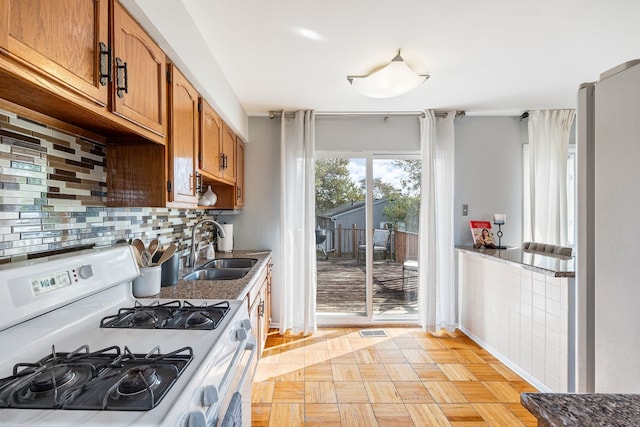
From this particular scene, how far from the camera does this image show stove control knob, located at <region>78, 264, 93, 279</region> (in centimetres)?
119

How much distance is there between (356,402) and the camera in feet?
Answer: 7.45

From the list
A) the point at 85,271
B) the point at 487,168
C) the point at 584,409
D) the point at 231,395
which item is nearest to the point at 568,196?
the point at 487,168

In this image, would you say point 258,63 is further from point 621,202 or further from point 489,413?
point 489,413

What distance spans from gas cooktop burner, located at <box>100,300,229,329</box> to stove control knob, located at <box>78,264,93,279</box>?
0.17 metres

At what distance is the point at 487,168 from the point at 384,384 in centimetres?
258

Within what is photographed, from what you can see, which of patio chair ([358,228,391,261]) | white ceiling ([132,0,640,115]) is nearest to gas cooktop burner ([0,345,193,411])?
white ceiling ([132,0,640,115])

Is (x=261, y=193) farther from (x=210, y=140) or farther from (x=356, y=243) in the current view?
(x=210, y=140)

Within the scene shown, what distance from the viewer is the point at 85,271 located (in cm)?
121

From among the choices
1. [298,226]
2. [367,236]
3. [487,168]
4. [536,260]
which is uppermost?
[487,168]

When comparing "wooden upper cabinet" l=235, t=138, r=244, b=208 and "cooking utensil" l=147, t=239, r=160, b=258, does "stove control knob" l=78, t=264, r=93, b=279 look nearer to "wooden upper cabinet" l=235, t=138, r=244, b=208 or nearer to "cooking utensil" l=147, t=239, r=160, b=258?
"cooking utensil" l=147, t=239, r=160, b=258

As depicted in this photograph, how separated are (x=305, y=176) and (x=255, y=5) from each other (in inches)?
74.9

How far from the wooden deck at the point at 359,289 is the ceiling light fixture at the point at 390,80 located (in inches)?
75.6

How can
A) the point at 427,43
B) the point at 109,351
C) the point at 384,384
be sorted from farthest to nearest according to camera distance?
the point at 384,384 < the point at 427,43 < the point at 109,351

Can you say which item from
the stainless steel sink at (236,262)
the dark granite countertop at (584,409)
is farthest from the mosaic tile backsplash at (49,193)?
the dark granite countertop at (584,409)
